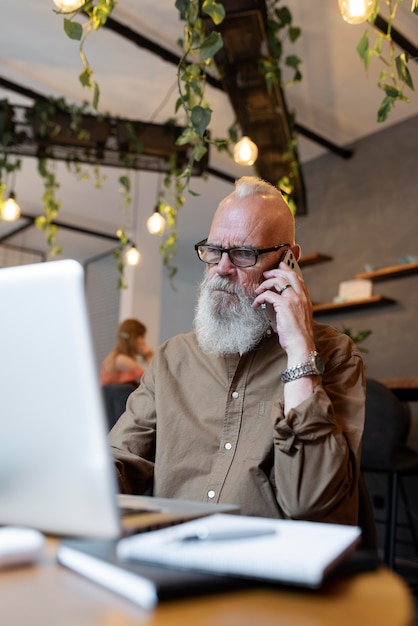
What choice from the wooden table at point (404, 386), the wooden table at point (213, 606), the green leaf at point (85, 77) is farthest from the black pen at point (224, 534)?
the wooden table at point (404, 386)

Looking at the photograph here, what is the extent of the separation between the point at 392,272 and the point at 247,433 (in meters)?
3.85

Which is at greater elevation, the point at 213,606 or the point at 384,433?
the point at 213,606

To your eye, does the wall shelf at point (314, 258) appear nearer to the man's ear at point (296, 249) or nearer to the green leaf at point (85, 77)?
the green leaf at point (85, 77)

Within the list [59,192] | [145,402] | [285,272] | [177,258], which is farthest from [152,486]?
[177,258]

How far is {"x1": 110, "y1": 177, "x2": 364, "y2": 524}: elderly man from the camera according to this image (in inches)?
45.6

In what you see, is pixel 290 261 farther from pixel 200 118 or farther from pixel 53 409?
pixel 53 409

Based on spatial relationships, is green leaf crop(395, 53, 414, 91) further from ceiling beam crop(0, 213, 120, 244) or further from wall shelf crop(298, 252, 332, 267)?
ceiling beam crop(0, 213, 120, 244)

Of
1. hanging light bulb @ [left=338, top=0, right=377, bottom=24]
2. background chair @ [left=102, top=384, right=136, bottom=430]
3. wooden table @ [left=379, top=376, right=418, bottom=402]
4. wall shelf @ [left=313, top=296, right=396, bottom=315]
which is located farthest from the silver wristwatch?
wall shelf @ [left=313, top=296, right=396, bottom=315]

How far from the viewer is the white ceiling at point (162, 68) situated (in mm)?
4207

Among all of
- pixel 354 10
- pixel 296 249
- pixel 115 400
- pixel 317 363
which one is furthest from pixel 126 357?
pixel 317 363

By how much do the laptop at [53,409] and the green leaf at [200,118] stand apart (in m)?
1.57

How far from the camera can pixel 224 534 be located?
0.56m

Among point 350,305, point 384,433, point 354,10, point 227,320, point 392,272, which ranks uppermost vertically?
point 354,10

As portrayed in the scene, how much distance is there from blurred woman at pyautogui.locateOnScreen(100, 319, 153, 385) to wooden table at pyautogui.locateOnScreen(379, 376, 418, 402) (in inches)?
93.7
